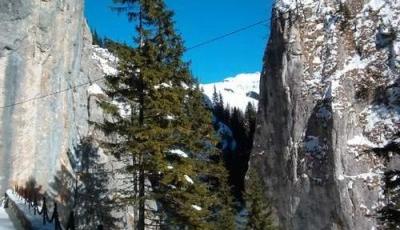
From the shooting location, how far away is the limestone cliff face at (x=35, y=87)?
2877cm

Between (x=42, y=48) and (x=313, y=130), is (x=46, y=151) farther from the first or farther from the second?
(x=313, y=130)

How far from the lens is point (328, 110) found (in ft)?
152

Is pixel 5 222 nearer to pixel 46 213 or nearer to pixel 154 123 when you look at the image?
pixel 46 213

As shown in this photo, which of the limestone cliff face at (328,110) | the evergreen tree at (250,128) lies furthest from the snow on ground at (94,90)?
the evergreen tree at (250,128)

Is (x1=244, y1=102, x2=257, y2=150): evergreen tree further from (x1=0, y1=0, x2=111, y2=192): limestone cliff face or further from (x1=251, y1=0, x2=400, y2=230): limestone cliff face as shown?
(x1=0, y1=0, x2=111, y2=192): limestone cliff face

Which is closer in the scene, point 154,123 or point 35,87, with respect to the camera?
point 154,123

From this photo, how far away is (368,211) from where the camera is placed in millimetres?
40031

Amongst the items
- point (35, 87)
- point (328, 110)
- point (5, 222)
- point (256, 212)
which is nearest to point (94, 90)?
point (328, 110)

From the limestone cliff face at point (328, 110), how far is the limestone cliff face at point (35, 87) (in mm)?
20905

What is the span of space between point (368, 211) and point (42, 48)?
26.8m

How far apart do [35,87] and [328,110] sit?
26.4 metres

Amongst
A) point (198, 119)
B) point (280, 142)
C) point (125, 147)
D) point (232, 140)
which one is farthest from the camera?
point (232, 140)

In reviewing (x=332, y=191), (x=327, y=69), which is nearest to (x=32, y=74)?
(x=332, y=191)

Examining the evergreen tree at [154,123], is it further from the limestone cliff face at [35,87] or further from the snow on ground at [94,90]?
the snow on ground at [94,90]
